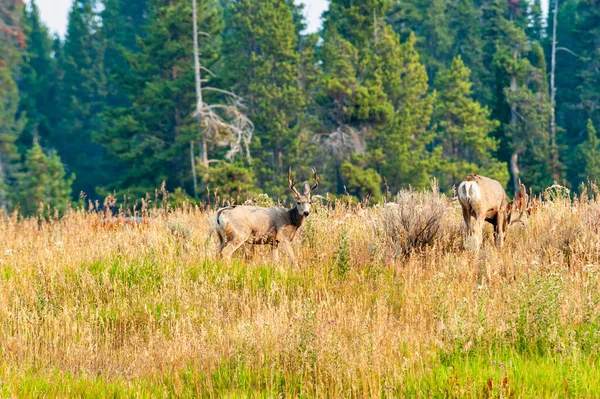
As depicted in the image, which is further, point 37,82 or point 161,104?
point 37,82

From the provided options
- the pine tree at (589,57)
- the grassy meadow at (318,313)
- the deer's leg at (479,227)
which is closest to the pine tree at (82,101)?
the pine tree at (589,57)

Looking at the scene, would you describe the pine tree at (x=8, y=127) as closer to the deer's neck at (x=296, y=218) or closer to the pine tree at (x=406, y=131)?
the pine tree at (x=406, y=131)

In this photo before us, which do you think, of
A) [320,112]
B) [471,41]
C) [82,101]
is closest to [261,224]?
[320,112]

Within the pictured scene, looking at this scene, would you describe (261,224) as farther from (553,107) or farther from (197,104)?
(553,107)

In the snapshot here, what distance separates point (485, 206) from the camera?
405 inches

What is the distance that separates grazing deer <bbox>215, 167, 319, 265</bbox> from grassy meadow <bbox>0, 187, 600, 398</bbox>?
0.66ft

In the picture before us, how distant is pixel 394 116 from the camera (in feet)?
126

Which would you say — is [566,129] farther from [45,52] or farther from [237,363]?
[237,363]

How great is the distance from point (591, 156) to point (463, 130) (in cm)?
701

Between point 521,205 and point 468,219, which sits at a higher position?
point 521,205

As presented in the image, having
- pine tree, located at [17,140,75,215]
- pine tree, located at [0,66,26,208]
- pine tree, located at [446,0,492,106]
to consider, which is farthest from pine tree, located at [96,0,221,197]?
pine tree, located at [446,0,492,106]

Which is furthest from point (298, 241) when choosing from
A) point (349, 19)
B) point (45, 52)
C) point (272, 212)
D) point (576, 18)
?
point (45, 52)

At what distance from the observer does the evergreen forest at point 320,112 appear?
37344 millimetres

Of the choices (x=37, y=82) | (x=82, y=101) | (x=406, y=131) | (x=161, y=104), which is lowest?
(x=406, y=131)
